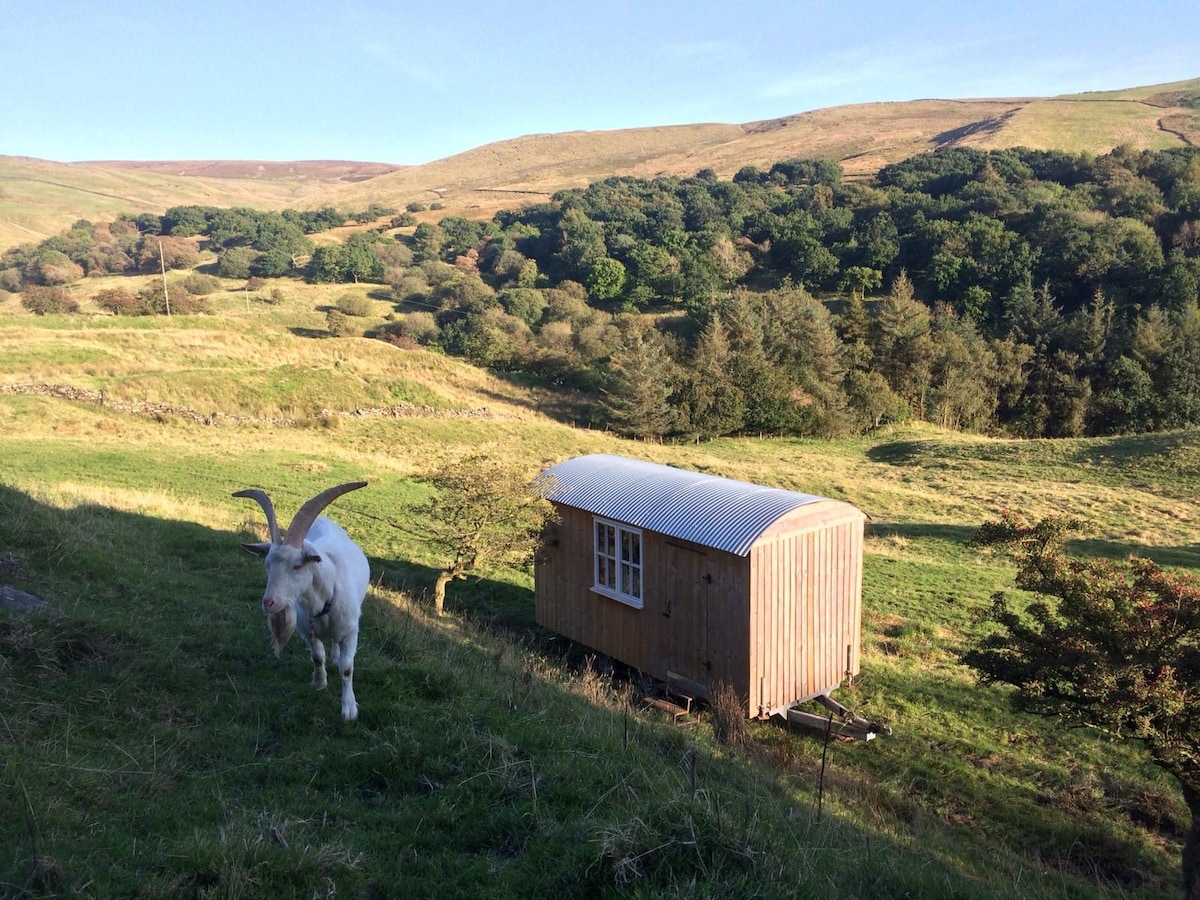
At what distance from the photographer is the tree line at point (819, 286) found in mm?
47875

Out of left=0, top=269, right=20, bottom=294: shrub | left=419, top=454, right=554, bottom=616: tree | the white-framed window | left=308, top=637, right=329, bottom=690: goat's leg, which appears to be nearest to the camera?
left=308, top=637, right=329, bottom=690: goat's leg

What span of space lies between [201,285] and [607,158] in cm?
11663

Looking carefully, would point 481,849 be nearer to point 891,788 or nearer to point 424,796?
point 424,796

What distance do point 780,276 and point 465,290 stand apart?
31.3 metres

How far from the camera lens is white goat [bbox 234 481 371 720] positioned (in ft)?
18.5

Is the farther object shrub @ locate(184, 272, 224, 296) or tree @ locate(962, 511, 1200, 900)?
shrub @ locate(184, 272, 224, 296)

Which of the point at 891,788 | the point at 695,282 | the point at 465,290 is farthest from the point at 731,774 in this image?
the point at 465,290

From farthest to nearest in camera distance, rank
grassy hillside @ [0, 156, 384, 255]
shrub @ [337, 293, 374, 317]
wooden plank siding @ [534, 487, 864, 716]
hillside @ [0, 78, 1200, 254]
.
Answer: hillside @ [0, 78, 1200, 254], grassy hillside @ [0, 156, 384, 255], shrub @ [337, 293, 374, 317], wooden plank siding @ [534, 487, 864, 716]

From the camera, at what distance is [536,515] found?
13.0 metres

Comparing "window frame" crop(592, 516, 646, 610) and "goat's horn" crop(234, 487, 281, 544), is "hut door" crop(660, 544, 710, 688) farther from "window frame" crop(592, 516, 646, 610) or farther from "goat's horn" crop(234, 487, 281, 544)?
"goat's horn" crop(234, 487, 281, 544)

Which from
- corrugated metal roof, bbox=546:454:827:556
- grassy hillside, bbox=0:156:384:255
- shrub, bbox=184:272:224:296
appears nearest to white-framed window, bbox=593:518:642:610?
corrugated metal roof, bbox=546:454:827:556

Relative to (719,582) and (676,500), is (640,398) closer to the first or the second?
(676,500)

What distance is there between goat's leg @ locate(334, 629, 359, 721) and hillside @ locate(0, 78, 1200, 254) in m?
111

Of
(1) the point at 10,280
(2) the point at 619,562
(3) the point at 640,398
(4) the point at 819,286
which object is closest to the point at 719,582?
(2) the point at 619,562
